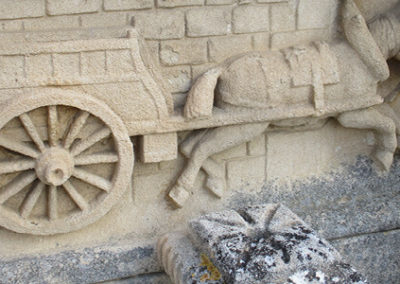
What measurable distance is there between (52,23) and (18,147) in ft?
1.77

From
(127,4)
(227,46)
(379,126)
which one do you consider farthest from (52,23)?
(379,126)

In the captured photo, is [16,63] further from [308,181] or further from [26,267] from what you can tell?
[308,181]

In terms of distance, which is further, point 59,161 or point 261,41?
point 261,41

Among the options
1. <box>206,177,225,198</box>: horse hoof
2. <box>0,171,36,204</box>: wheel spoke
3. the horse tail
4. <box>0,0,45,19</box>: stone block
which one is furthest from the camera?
<box>206,177,225,198</box>: horse hoof

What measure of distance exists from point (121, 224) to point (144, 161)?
0.36 meters

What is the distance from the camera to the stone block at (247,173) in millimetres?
3094

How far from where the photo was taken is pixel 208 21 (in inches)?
111

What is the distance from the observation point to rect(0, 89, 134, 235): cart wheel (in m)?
2.59

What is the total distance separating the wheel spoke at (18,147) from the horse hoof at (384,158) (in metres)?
1.76

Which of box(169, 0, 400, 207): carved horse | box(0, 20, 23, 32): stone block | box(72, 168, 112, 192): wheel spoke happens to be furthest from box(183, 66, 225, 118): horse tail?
box(0, 20, 23, 32): stone block

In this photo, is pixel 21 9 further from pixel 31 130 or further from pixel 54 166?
pixel 54 166

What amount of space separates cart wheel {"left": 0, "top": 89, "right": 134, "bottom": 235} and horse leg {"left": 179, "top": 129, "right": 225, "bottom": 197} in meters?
0.30

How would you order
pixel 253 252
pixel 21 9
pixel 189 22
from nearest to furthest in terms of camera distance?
1. pixel 253 252
2. pixel 21 9
3. pixel 189 22

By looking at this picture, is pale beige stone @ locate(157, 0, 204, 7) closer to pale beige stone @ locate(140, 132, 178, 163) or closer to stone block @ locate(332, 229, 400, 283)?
pale beige stone @ locate(140, 132, 178, 163)
